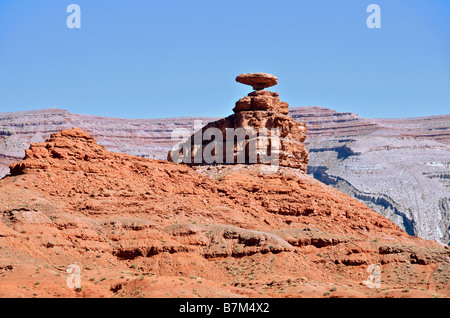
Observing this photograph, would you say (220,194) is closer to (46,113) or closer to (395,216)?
(395,216)

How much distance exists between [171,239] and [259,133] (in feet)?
76.6

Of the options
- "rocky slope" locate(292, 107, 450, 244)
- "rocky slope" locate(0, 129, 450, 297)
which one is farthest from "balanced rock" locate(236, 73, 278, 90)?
"rocky slope" locate(292, 107, 450, 244)

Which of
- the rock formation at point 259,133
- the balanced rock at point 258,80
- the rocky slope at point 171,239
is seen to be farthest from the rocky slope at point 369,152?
the rocky slope at point 171,239

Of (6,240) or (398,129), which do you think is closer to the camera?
(6,240)

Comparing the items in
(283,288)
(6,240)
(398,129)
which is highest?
(398,129)

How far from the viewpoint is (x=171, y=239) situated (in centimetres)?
4831

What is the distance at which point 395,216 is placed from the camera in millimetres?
135750

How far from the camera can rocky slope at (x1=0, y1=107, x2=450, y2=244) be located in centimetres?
13975

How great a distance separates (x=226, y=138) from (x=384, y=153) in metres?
100

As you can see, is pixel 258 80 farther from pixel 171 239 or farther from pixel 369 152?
pixel 369 152

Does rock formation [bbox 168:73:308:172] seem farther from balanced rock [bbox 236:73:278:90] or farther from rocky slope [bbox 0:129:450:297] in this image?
rocky slope [bbox 0:129:450:297]

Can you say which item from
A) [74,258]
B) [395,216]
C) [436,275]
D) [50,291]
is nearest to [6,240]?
[74,258]

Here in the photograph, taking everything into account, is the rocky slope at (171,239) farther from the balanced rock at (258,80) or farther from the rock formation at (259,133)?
the balanced rock at (258,80)

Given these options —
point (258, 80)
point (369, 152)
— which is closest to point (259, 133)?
point (258, 80)
